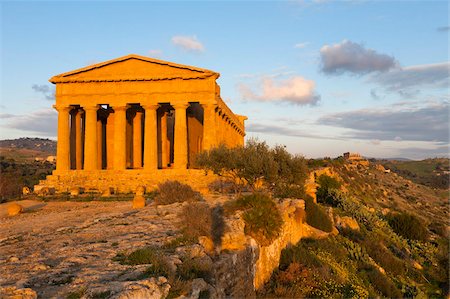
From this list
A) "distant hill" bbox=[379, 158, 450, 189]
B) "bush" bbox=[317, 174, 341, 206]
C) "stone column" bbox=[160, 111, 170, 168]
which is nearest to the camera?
"bush" bbox=[317, 174, 341, 206]

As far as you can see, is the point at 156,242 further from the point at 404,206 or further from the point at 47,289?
the point at 404,206

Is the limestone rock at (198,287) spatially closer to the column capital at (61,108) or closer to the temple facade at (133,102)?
the temple facade at (133,102)

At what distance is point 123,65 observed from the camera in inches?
1384

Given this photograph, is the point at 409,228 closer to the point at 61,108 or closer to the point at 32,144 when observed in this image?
the point at 61,108

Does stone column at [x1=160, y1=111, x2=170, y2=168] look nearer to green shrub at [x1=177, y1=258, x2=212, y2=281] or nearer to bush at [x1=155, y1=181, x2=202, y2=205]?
bush at [x1=155, y1=181, x2=202, y2=205]

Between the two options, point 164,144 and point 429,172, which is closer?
point 164,144

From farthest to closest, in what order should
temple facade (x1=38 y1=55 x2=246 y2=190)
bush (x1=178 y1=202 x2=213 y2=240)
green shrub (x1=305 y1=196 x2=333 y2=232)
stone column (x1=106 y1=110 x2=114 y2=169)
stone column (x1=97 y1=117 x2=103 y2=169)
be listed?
stone column (x1=106 y1=110 x2=114 y2=169)
stone column (x1=97 y1=117 x2=103 y2=169)
temple facade (x1=38 y1=55 x2=246 y2=190)
green shrub (x1=305 y1=196 x2=333 y2=232)
bush (x1=178 y1=202 x2=213 y2=240)

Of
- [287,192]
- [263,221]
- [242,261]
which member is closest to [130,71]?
[287,192]

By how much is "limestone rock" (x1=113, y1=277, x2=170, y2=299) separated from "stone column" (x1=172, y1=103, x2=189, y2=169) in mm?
27915

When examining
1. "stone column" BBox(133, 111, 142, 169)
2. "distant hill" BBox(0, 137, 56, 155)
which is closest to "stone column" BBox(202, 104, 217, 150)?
"stone column" BBox(133, 111, 142, 169)

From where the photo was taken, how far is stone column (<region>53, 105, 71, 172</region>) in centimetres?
3494

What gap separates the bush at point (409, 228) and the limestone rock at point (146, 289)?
1124 inches

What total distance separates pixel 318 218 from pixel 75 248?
49.5 feet

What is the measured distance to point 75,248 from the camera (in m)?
9.84
